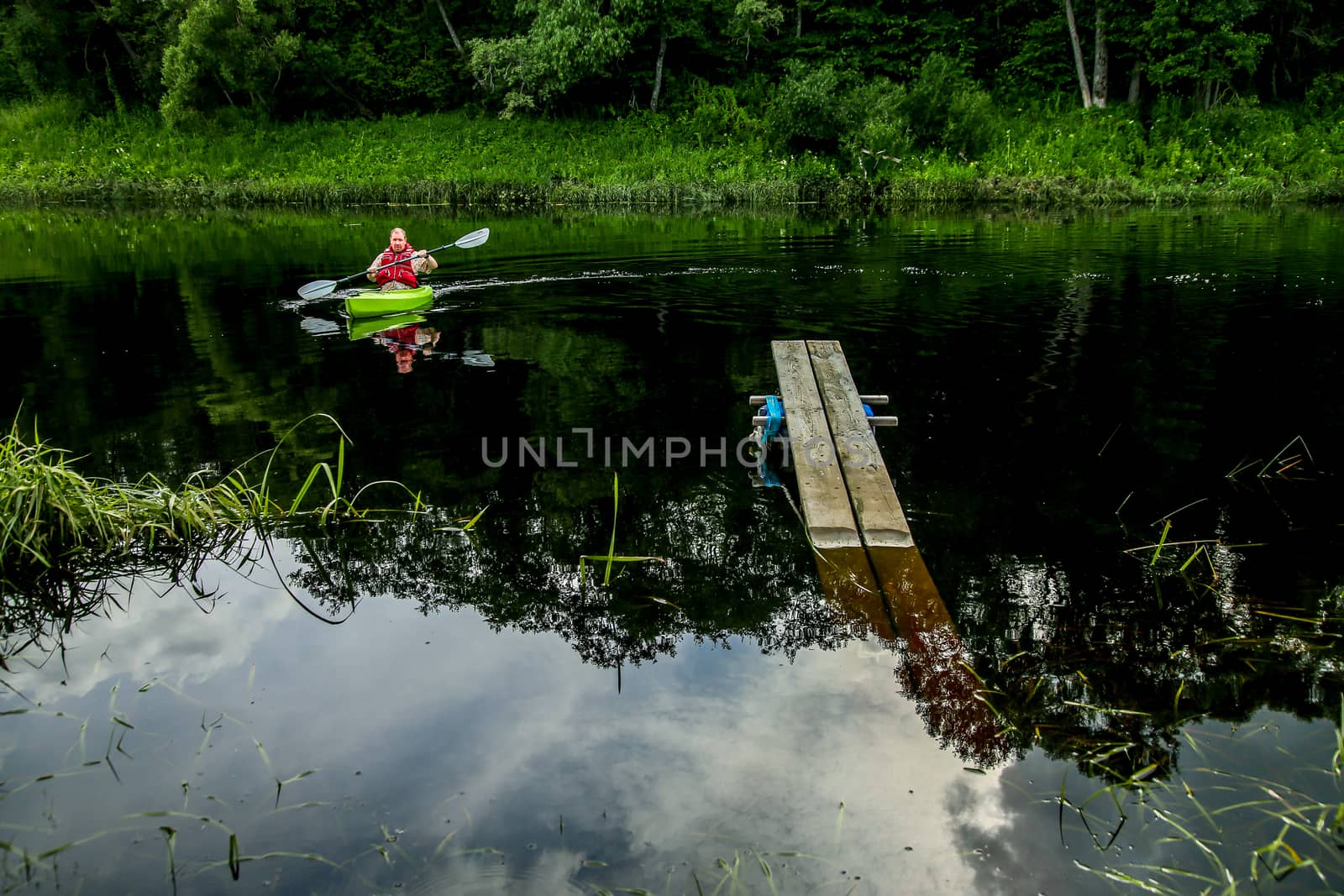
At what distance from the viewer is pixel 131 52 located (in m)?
35.1

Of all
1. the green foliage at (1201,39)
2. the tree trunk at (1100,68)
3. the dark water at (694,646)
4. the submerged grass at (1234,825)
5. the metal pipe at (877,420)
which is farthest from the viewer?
the tree trunk at (1100,68)

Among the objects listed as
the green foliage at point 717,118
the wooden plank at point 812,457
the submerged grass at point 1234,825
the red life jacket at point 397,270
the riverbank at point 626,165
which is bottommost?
the submerged grass at point 1234,825

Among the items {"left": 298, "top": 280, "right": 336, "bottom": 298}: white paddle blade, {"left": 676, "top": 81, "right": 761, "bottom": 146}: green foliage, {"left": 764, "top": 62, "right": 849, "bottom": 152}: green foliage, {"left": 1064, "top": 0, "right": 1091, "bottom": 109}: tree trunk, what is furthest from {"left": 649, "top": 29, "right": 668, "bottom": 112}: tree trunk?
{"left": 298, "top": 280, "right": 336, "bottom": 298}: white paddle blade

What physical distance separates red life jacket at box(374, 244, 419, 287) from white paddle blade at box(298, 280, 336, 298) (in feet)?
1.91

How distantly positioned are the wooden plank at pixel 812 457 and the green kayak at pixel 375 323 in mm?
5750

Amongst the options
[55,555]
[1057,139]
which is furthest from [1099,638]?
[1057,139]

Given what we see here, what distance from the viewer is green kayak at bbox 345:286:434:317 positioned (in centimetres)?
1236

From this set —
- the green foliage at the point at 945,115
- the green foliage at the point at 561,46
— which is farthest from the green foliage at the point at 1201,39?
the green foliage at the point at 561,46

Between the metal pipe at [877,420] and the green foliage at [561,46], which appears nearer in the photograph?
the metal pipe at [877,420]

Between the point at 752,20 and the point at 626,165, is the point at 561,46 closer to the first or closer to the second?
the point at 626,165

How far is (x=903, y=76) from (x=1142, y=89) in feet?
23.9

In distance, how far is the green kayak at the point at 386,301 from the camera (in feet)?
40.5

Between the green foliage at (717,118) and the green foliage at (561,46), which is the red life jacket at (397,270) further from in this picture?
the green foliage at (717,118)

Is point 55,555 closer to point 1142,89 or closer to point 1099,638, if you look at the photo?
point 1099,638
